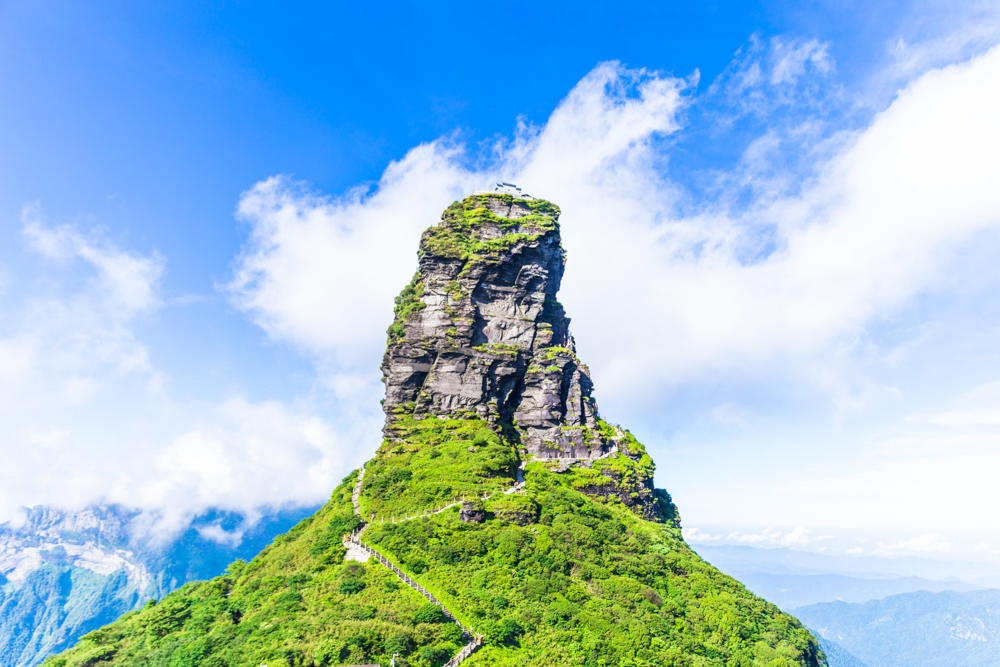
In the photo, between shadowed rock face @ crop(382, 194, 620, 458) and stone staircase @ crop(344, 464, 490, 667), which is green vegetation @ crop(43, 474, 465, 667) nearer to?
stone staircase @ crop(344, 464, 490, 667)

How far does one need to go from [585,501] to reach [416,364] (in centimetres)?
3512

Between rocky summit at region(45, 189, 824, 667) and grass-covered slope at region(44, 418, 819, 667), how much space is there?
0.69 ft

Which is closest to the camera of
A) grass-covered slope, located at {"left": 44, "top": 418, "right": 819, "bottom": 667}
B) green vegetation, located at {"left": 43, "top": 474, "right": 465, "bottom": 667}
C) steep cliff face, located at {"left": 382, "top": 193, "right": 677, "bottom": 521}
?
green vegetation, located at {"left": 43, "top": 474, "right": 465, "bottom": 667}

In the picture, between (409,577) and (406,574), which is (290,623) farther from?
(406,574)

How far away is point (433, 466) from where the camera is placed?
247 feet

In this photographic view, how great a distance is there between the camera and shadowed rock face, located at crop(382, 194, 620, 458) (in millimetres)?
91188

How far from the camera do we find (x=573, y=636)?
49.1 m

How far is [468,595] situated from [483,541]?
28.3ft

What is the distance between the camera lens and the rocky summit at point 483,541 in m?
47.0

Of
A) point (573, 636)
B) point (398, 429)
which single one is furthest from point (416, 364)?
point (573, 636)

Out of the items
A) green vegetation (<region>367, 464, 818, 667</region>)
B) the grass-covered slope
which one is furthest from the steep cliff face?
green vegetation (<region>367, 464, 818, 667</region>)

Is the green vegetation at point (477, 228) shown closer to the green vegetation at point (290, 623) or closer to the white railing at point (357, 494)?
Result: the white railing at point (357, 494)

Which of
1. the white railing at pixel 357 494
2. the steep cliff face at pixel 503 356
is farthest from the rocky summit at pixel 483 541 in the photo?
the white railing at pixel 357 494

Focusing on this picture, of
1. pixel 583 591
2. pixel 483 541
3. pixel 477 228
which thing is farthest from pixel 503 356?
pixel 583 591
